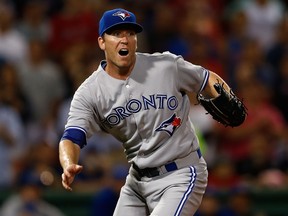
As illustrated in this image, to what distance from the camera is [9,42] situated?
457 inches

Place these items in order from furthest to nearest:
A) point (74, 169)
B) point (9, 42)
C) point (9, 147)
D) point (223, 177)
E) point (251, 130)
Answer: point (9, 42) → point (251, 130) → point (223, 177) → point (9, 147) → point (74, 169)

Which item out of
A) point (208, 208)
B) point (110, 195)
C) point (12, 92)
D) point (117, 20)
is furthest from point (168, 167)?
point (12, 92)

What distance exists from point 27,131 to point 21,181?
3.35ft

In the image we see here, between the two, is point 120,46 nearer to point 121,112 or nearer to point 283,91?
point 121,112

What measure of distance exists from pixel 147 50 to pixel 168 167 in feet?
19.8

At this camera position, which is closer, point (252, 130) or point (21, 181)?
point (21, 181)

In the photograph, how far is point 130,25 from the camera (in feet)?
20.4

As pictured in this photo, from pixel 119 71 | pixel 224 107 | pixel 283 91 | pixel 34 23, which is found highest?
pixel 119 71

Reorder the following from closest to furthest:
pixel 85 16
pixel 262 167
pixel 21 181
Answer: pixel 21 181 < pixel 262 167 < pixel 85 16

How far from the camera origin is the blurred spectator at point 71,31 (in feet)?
39.6

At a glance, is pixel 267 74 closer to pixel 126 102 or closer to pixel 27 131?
pixel 27 131

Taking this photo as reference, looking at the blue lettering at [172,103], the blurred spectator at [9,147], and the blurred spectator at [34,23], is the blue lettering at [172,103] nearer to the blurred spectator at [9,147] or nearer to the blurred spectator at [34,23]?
the blurred spectator at [9,147]

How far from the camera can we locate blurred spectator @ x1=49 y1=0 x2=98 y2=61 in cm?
1207

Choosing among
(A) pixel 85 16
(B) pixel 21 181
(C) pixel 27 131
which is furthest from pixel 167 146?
(A) pixel 85 16
